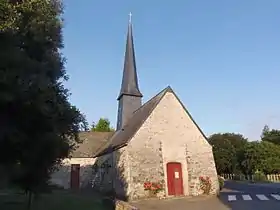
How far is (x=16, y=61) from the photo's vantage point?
768cm

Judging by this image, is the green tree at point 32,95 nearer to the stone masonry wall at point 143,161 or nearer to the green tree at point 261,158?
the stone masonry wall at point 143,161

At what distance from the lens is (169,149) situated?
968 inches

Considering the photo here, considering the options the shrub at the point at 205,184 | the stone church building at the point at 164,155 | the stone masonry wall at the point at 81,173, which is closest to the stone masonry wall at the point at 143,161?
the stone church building at the point at 164,155

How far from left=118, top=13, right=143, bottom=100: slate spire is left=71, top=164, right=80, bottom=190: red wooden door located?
838 centimetres

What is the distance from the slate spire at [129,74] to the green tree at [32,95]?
855 inches

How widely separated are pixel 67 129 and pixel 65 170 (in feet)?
81.6

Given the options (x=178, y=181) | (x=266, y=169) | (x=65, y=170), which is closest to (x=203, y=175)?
(x=178, y=181)

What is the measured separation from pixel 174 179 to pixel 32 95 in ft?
56.9

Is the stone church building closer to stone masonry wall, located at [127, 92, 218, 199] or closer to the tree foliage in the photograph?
stone masonry wall, located at [127, 92, 218, 199]

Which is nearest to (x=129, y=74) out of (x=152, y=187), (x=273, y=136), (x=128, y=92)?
(x=128, y=92)

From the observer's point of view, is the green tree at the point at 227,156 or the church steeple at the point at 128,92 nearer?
the church steeple at the point at 128,92

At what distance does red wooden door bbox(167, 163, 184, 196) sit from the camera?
23864 mm

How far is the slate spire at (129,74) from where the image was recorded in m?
33.5

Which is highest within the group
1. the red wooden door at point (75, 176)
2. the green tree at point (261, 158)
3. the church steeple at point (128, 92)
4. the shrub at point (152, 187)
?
the church steeple at point (128, 92)
